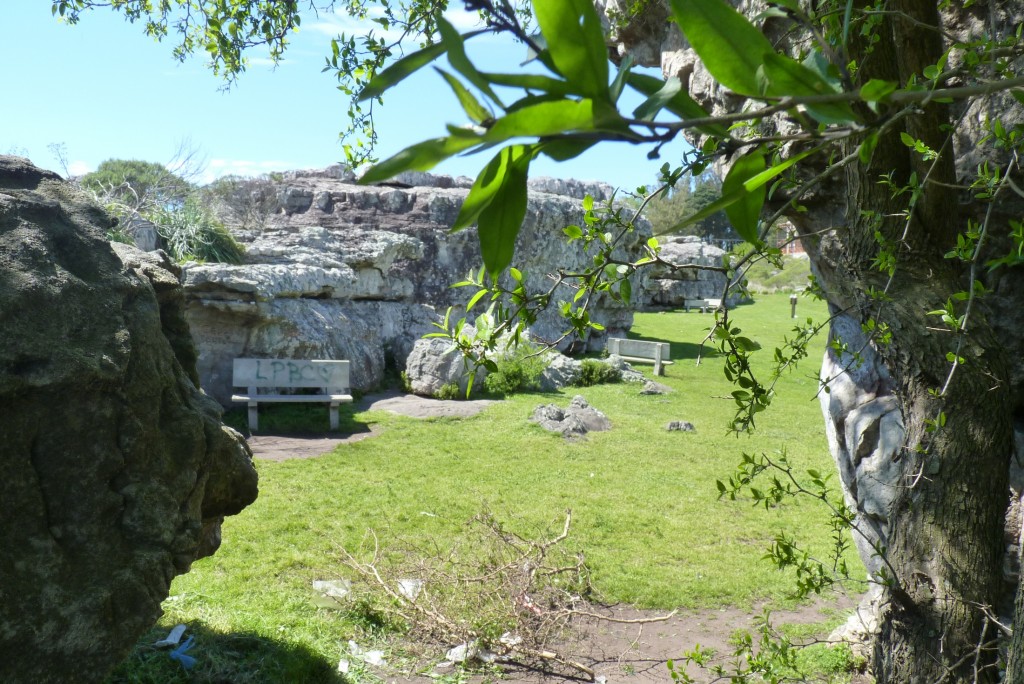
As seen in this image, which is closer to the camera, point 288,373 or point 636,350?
point 288,373

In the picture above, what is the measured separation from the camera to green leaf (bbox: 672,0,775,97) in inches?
18.7

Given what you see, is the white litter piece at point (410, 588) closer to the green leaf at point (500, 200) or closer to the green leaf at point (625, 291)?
the green leaf at point (625, 291)

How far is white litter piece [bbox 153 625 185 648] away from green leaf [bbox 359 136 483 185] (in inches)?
197

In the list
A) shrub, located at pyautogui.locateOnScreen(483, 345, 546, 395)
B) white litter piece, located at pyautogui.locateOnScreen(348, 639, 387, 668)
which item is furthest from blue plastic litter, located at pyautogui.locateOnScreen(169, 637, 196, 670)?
shrub, located at pyautogui.locateOnScreen(483, 345, 546, 395)

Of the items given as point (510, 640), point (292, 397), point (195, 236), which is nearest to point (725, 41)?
point (510, 640)

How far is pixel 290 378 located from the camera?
11.6 m

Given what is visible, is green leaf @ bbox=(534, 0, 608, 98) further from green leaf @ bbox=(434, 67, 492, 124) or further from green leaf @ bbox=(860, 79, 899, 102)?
green leaf @ bbox=(860, 79, 899, 102)

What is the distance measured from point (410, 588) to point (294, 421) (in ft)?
18.8

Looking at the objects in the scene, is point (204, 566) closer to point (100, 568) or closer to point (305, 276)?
point (100, 568)

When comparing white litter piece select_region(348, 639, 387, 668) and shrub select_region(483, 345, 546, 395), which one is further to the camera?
shrub select_region(483, 345, 546, 395)

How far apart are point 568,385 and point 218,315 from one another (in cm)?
662

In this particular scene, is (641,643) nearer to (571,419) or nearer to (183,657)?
(183,657)

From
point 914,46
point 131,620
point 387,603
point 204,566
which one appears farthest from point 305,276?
point 914,46

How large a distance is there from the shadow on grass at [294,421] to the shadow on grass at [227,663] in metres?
6.24
